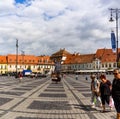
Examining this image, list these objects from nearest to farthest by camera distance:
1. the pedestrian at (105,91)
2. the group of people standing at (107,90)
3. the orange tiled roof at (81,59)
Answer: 1. the group of people standing at (107,90)
2. the pedestrian at (105,91)
3. the orange tiled roof at (81,59)

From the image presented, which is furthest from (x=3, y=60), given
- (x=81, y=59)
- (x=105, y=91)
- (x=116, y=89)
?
(x=116, y=89)

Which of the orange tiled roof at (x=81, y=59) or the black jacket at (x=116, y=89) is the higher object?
the orange tiled roof at (x=81, y=59)

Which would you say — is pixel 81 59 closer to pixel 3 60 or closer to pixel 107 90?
pixel 3 60

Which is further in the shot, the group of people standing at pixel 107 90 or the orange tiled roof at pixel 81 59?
the orange tiled roof at pixel 81 59

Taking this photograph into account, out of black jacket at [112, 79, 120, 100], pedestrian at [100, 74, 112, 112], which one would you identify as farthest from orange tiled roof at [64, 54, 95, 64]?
black jacket at [112, 79, 120, 100]

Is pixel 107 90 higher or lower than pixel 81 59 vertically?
lower

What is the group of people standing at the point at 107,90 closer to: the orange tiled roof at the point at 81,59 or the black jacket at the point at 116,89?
the black jacket at the point at 116,89

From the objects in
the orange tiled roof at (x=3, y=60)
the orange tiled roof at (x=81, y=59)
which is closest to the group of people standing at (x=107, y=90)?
the orange tiled roof at (x=81, y=59)

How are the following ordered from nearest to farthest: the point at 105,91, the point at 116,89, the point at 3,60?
the point at 116,89
the point at 105,91
the point at 3,60

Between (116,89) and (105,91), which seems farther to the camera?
(105,91)

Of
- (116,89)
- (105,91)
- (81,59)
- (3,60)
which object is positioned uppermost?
(81,59)

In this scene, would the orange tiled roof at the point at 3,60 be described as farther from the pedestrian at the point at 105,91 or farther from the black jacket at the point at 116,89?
the black jacket at the point at 116,89

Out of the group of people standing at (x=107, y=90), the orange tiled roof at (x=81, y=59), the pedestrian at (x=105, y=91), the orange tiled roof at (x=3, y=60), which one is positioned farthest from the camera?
the orange tiled roof at (x=81, y=59)

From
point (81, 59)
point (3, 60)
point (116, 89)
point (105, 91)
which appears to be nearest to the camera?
point (116, 89)
